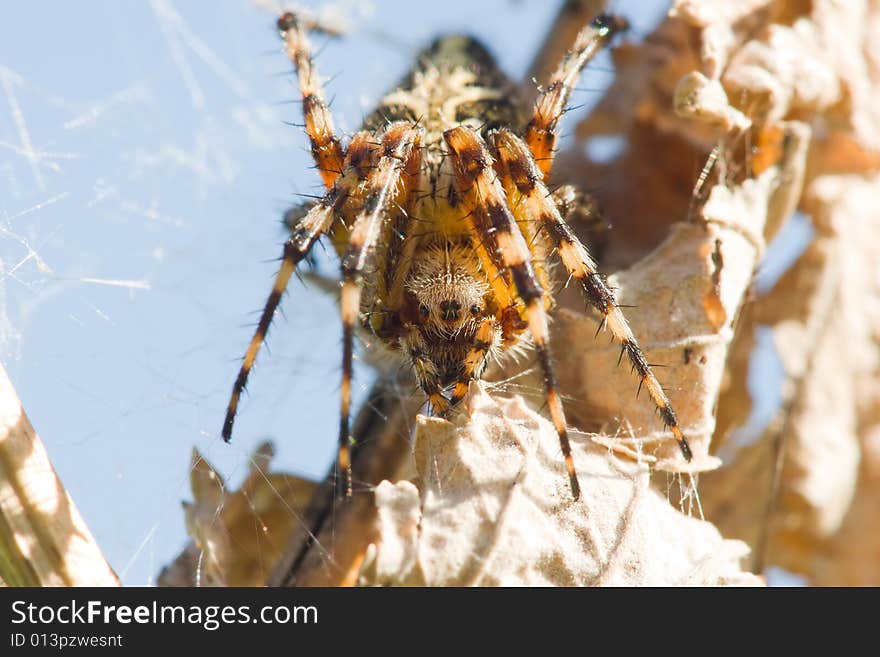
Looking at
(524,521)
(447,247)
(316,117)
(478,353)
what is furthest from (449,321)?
(316,117)

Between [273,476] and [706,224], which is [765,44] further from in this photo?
[273,476]

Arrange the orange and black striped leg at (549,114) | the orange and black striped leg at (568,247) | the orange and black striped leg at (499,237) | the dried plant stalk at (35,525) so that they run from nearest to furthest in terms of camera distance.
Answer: the dried plant stalk at (35,525), the orange and black striped leg at (499,237), the orange and black striped leg at (568,247), the orange and black striped leg at (549,114)

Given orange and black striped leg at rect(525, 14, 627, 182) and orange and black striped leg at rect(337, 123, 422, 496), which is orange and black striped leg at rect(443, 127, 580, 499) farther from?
orange and black striped leg at rect(525, 14, 627, 182)

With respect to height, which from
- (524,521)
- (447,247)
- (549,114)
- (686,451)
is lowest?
Answer: (524,521)

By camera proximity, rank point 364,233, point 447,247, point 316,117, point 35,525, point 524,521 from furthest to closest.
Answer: point 316,117 → point 447,247 → point 364,233 → point 524,521 → point 35,525

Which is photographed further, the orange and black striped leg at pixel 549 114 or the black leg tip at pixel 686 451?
the orange and black striped leg at pixel 549 114

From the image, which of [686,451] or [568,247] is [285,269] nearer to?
[568,247]

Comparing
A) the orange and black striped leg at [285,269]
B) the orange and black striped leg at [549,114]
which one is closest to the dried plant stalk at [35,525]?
the orange and black striped leg at [285,269]

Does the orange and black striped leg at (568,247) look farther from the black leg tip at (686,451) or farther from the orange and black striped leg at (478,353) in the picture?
the orange and black striped leg at (478,353)
